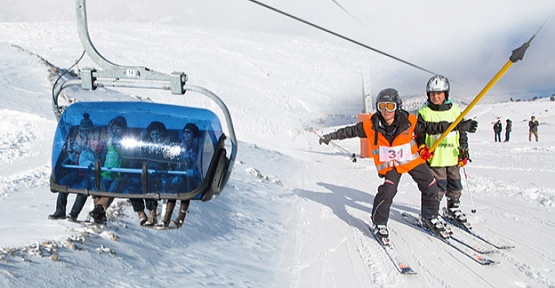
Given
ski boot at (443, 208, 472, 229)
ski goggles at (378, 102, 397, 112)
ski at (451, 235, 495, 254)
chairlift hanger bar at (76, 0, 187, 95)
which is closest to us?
chairlift hanger bar at (76, 0, 187, 95)

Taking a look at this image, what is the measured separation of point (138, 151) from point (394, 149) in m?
3.86

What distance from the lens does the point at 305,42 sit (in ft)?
180

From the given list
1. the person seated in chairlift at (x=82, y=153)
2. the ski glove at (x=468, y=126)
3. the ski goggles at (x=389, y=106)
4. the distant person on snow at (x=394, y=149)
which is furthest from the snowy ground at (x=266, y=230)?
the ski goggles at (x=389, y=106)

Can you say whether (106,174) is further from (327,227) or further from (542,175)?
(542,175)

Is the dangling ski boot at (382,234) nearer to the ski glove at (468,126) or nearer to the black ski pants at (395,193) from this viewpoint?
the black ski pants at (395,193)

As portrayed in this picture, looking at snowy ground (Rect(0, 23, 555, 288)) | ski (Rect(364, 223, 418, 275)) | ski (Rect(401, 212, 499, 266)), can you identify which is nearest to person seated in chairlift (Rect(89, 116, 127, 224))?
snowy ground (Rect(0, 23, 555, 288))

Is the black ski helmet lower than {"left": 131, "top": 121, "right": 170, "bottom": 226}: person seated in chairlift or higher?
higher

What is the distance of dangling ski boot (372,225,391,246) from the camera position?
6.09 m

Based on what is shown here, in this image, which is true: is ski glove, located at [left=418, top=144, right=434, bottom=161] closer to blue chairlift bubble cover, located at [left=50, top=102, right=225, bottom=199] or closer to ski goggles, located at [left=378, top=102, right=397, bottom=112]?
ski goggles, located at [left=378, top=102, right=397, bottom=112]

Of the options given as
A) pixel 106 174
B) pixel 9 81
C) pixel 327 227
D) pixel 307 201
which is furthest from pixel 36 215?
pixel 9 81

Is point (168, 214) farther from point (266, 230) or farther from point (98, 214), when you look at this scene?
point (266, 230)

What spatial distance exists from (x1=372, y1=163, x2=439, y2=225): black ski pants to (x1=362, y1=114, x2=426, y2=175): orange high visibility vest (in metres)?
0.13

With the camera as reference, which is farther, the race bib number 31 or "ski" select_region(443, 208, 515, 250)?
the race bib number 31

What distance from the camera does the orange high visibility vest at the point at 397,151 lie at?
6.16m
